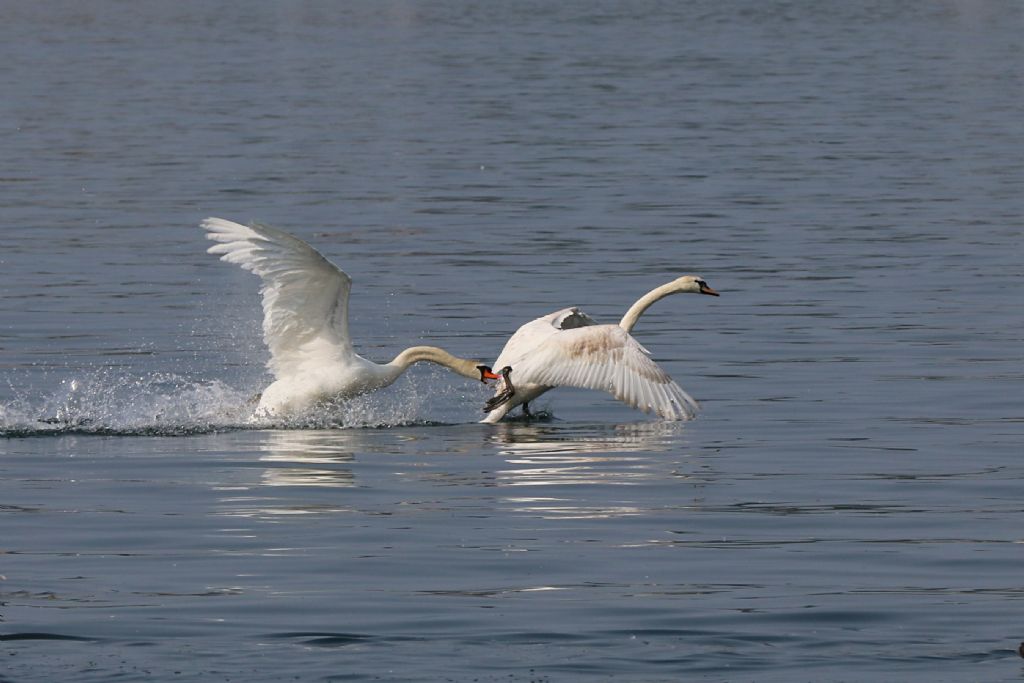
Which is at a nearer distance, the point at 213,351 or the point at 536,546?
the point at 536,546

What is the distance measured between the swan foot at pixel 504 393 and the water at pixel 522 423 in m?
0.25

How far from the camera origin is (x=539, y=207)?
105 ft

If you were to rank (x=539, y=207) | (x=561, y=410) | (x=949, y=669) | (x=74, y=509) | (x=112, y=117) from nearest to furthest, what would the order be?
(x=949, y=669) < (x=74, y=509) < (x=561, y=410) < (x=539, y=207) < (x=112, y=117)

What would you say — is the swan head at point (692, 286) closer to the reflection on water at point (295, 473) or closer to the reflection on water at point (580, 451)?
the reflection on water at point (580, 451)

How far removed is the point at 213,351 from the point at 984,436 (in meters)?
7.73

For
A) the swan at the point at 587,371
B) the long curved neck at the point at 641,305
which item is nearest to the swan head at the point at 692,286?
the long curved neck at the point at 641,305

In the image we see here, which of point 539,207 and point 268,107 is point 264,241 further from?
point 268,107

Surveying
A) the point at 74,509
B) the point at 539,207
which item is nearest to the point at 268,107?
the point at 539,207

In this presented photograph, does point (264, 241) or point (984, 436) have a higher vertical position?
point (264, 241)

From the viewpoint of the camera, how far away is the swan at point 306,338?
16922 mm

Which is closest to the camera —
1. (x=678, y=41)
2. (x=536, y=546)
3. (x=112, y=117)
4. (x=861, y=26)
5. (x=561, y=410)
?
(x=536, y=546)

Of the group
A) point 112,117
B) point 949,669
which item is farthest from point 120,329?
point 112,117

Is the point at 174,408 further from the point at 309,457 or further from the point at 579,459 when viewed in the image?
the point at 579,459

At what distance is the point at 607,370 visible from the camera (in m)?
17.1
